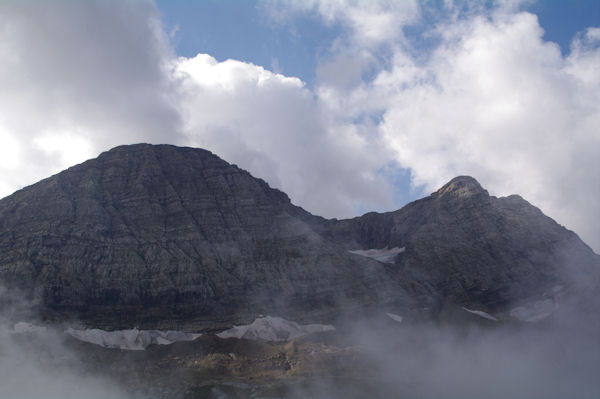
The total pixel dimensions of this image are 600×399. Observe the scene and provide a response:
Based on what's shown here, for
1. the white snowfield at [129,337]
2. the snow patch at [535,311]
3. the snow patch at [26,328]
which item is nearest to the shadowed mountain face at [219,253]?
the white snowfield at [129,337]

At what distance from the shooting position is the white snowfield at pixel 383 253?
172750mm

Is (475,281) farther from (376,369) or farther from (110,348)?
(110,348)

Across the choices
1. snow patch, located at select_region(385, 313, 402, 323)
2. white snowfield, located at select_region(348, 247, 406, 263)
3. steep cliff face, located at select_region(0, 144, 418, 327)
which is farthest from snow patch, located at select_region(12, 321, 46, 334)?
white snowfield, located at select_region(348, 247, 406, 263)

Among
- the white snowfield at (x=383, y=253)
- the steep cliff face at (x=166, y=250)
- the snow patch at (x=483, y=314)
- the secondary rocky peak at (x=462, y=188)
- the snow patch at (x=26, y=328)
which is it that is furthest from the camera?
the white snowfield at (x=383, y=253)

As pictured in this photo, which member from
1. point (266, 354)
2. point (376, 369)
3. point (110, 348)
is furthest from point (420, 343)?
point (110, 348)

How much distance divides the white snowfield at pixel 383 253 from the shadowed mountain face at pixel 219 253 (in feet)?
23.7

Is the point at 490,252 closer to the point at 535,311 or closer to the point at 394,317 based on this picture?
the point at 535,311

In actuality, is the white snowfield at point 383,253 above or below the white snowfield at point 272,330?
above

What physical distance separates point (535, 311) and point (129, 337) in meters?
87.6

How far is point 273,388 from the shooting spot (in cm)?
9306

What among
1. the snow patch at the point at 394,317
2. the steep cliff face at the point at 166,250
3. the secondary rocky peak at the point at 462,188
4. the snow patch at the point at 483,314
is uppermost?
the secondary rocky peak at the point at 462,188

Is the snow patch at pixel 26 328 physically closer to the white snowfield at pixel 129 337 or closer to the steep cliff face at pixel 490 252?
the white snowfield at pixel 129 337

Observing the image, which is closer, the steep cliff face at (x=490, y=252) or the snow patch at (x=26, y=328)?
the snow patch at (x=26, y=328)

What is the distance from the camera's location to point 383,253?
182125mm
